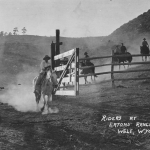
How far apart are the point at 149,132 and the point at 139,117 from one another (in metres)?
1.36

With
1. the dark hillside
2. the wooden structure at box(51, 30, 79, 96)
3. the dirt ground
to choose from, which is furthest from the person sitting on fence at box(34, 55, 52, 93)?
the dark hillside

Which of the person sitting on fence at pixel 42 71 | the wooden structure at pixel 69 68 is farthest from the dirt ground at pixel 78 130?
the person sitting on fence at pixel 42 71

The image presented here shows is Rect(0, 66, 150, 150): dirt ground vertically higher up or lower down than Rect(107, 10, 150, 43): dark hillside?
lower down

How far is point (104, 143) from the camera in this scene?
584 centimetres

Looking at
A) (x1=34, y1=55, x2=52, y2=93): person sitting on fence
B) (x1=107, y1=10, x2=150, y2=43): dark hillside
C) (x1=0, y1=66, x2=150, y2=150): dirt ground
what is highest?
(x1=107, y1=10, x2=150, y2=43): dark hillside

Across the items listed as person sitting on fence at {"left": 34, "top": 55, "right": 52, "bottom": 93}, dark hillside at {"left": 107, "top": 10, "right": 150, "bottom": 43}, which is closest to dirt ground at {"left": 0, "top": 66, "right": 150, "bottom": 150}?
person sitting on fence at {"left": 34, "top": 55, "right": 52, "bottom": 93}

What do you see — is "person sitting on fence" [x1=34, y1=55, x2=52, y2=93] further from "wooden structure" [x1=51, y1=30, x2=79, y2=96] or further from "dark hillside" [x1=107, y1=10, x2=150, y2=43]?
"dark hillside" [x1=107, y1=10, x2=150, y2=43]

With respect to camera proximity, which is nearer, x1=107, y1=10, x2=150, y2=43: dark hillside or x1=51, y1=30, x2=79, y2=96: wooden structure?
x1=51, y1=30, x2=79, y2=96: wooden structure

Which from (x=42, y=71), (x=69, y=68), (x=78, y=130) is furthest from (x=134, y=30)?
(x=78, y=130)

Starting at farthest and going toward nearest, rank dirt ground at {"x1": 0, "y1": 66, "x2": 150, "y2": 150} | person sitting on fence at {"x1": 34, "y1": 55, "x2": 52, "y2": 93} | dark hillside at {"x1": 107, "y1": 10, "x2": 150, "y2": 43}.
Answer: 1. dark hillside at {"x1": 107, "y1": 10, "x2": 150, "y2": 43}
2. person sitting on fence at {"x1": 34, "y1": 55, "x2": 52, "y2": 93}
3. dirt ground at {"x1": 0, "y1": 66, "x2": 150, "y2": 150}

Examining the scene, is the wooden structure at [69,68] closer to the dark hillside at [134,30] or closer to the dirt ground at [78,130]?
the dirt ground at [78,130]

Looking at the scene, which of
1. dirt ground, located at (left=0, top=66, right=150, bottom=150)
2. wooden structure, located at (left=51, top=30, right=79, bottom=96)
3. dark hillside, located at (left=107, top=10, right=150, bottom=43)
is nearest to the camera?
dirt ground, located at (left=0, top=66, right=150, bottom=150)

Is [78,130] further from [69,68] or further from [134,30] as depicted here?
[134,30]

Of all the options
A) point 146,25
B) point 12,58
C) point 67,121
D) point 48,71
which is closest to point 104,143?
point 67,121
